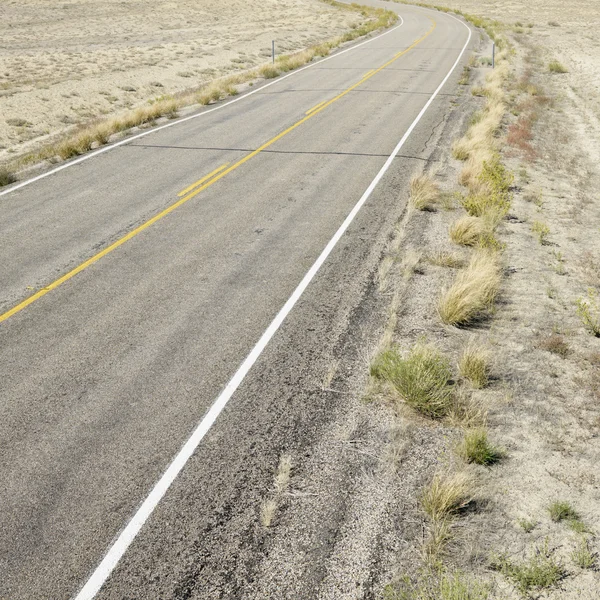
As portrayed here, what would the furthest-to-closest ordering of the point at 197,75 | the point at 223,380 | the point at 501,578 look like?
1. the point at 197,75
2. the point at 223,380
3. the point at 501,578

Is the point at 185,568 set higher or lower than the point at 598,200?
higher

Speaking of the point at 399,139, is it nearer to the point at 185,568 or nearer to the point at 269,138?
the point at 269,138

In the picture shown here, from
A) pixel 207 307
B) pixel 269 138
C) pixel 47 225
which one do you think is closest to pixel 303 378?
pixel 207 307

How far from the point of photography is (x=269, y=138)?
1780cm

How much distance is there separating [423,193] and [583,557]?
911 cm

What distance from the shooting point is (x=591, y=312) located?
8672mm

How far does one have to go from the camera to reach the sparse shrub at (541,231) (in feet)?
36.9

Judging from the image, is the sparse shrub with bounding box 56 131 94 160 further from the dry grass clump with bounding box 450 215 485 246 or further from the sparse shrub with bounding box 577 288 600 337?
the sparse shrub with bounding box 577 288 600 337

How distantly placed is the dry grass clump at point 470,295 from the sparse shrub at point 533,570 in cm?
392

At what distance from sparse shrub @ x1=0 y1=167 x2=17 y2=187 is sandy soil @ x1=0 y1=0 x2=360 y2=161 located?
12.5ft

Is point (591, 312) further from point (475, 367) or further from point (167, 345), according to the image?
point (167, 345)

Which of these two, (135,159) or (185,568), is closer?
(185,568)

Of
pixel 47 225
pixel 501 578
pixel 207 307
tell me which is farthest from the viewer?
pixel 47 225

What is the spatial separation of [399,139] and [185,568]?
1516cm
